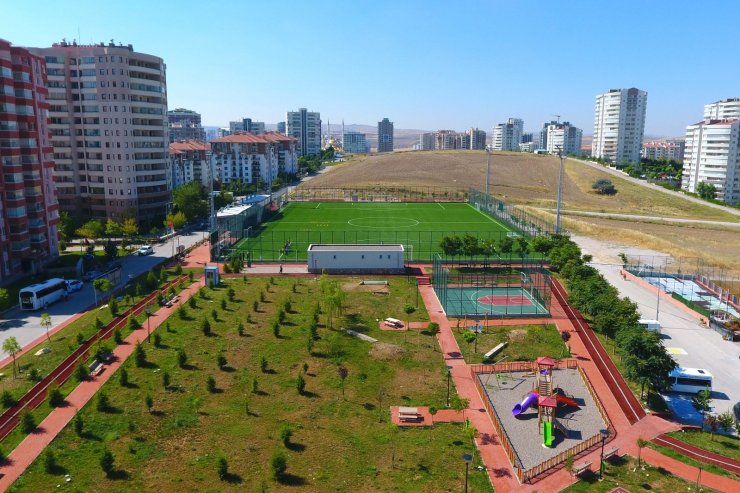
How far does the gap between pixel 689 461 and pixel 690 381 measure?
22.4 ft

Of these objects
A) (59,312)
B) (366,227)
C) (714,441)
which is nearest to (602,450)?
(714,441)

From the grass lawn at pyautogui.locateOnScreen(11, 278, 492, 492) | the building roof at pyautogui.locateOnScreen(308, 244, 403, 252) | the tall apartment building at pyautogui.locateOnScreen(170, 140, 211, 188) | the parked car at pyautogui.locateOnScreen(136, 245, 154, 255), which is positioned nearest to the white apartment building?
the building roof at pyautogui.locateOnScreen(308, 244, 403, 252)

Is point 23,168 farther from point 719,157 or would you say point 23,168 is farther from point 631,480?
point 719,157

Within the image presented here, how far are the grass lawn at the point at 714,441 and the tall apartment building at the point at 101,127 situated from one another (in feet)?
200

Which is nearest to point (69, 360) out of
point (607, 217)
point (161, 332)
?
point (161, 332)

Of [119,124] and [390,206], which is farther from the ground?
[119,124]

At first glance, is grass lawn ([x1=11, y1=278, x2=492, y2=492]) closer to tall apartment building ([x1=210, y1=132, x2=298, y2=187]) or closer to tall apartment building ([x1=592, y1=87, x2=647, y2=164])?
tall apartment building ([x1=210, y1=132, x2=298, y2=187])

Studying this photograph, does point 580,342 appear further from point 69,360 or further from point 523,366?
point 69,360

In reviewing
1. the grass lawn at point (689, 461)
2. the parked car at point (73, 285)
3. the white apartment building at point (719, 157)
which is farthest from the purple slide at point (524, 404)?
the white apartment building at point (719, 157)

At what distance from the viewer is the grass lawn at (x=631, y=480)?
18.5 meters

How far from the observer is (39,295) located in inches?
1469

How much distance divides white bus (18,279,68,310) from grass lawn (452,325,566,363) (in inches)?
1096

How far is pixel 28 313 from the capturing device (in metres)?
36.7

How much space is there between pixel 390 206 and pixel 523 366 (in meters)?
63.2
